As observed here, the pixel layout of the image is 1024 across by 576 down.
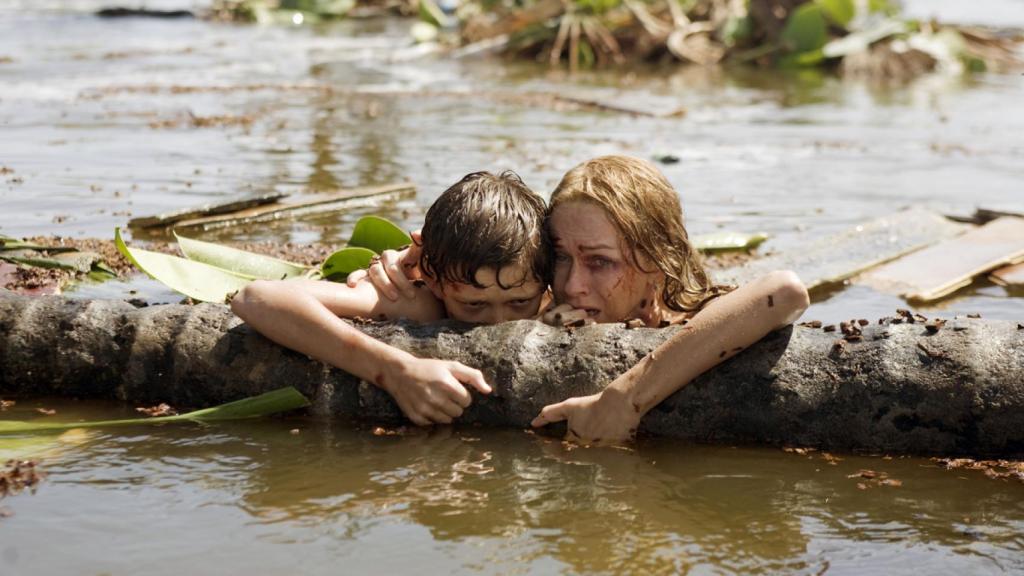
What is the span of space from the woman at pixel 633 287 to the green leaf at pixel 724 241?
6.52 ft

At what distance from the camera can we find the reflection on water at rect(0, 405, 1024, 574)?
3070mm

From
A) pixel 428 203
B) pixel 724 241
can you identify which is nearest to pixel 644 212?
pixel 724 241

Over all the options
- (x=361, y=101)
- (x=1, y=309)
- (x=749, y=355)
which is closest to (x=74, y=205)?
(x=1, y=309)

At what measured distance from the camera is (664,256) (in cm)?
442

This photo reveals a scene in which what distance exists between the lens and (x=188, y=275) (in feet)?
16.4

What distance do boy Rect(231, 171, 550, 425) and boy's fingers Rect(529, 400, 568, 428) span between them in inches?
7.7

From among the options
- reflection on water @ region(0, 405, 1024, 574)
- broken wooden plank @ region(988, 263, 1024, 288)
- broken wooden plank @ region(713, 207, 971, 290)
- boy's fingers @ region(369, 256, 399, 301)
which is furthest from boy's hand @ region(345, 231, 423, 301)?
broken wooden plank @ region(988, 263, 1024, 288)

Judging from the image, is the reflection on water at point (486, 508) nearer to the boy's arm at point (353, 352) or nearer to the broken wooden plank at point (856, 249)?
the boy's arm at point (353, 352)

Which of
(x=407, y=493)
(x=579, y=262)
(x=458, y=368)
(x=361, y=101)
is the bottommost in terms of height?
(x=407, y=493)

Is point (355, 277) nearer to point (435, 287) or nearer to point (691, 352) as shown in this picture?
point (435, 287)

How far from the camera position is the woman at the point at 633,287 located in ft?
12.6

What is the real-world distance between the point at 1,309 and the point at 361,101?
8.83m

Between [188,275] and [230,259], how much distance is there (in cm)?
32

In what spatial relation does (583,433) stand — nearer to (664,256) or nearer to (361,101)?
(664,256)
